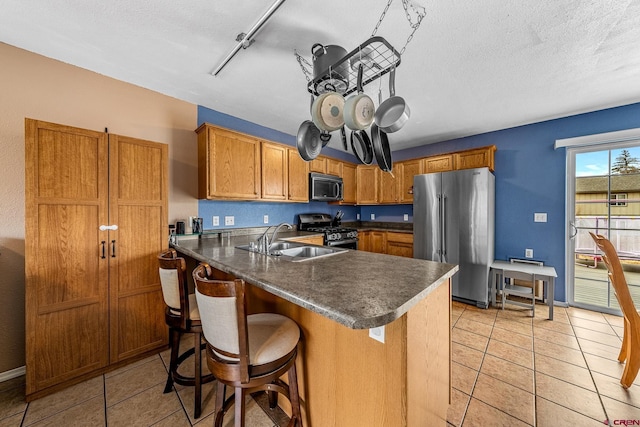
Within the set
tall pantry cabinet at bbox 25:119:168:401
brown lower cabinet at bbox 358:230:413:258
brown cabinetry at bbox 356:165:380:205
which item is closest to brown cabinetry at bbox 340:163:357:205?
brown cabinetry at bbox 356:165:380:205

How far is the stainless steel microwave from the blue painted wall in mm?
522

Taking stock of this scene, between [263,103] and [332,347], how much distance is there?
2600mm

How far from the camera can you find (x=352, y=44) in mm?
1775

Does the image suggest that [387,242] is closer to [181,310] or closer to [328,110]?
[328,110]

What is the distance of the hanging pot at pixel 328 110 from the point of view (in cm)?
142

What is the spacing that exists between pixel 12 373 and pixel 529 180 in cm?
576

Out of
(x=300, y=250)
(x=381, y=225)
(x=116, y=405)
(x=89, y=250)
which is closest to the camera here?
(x=116, y=405)

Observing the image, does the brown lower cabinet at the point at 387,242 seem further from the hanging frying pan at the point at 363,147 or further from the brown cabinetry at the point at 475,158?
the hanging frying pan at the point at 363,147

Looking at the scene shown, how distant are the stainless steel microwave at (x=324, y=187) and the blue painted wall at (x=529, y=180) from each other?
1.71 feet

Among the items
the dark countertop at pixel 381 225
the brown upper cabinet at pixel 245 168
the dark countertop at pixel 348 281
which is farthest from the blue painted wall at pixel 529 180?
the dark countertop at pixel 348 281

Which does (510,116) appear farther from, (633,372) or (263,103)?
(263,103)

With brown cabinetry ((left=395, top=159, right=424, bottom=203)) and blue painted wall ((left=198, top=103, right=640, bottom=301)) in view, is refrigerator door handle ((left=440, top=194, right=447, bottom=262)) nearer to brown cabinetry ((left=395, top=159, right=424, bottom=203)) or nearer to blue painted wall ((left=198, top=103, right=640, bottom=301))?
brown cabinetry ((left=395, top=159, right=424, bottom=203))

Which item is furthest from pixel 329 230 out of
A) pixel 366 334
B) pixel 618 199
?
pixel 618 199

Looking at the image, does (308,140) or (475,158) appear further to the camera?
(475,158)
